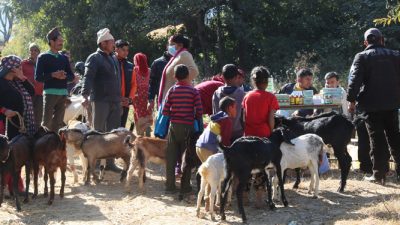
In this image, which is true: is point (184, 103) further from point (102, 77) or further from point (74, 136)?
point (74, 136)

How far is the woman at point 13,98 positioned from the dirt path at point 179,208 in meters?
0.85

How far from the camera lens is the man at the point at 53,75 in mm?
8047

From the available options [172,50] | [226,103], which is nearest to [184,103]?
[226,103]

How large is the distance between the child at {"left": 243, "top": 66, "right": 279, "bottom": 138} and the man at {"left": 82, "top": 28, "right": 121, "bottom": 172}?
2394mm

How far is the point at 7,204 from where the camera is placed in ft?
22.1

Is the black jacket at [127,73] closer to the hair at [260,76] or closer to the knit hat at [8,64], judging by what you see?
the knit hat at [8,64]

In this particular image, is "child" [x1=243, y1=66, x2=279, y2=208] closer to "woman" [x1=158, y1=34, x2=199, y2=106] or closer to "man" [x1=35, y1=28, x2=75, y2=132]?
"woman" [x1=158, y1=34, x2=199, y2=106]

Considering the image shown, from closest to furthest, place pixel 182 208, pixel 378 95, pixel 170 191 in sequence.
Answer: pixel 182 208, pixel 170 191, pixel 378 95

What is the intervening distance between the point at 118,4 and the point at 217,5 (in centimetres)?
388

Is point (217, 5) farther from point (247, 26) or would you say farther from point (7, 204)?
point (7, 204)

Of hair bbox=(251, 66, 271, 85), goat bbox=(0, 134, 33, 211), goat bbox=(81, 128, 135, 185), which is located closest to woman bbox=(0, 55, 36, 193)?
goat bbox=(0, 134, 33, 211)

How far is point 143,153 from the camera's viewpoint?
23.5 ft

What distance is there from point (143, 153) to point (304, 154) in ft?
6.87

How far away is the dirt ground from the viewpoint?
19.1ft
